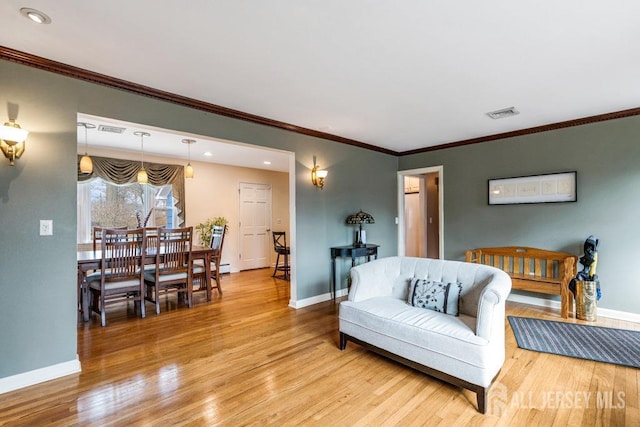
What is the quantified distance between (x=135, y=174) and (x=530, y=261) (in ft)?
21.7

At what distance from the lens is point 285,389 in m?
2.25

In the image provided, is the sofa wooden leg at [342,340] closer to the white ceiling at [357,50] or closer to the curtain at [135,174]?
the white ceiling at [357,50]

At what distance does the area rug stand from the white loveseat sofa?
101 centimetres

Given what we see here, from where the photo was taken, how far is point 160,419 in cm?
192

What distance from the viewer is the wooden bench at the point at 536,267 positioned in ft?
12.1

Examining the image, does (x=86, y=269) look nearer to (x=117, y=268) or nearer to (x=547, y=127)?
(x=117, y=268)

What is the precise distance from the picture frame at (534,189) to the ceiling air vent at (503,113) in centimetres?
110

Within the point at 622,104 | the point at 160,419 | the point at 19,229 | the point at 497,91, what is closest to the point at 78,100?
the point at 19,229

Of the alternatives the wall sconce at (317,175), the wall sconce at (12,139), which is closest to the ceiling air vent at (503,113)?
the wall sconce at (317,175)

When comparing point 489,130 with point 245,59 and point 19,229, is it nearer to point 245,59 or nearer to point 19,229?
point 245,59

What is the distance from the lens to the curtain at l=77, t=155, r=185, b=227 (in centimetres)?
527

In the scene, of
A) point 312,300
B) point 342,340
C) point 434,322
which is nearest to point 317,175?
point 312,300

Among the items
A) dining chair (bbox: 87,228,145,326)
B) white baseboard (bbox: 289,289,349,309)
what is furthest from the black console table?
dining chair (bbox: 87,228,145,326)

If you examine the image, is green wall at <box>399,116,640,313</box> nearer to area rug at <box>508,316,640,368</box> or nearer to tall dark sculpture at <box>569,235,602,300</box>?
tall dark sculpture at <box>569,235,602,300</box>
